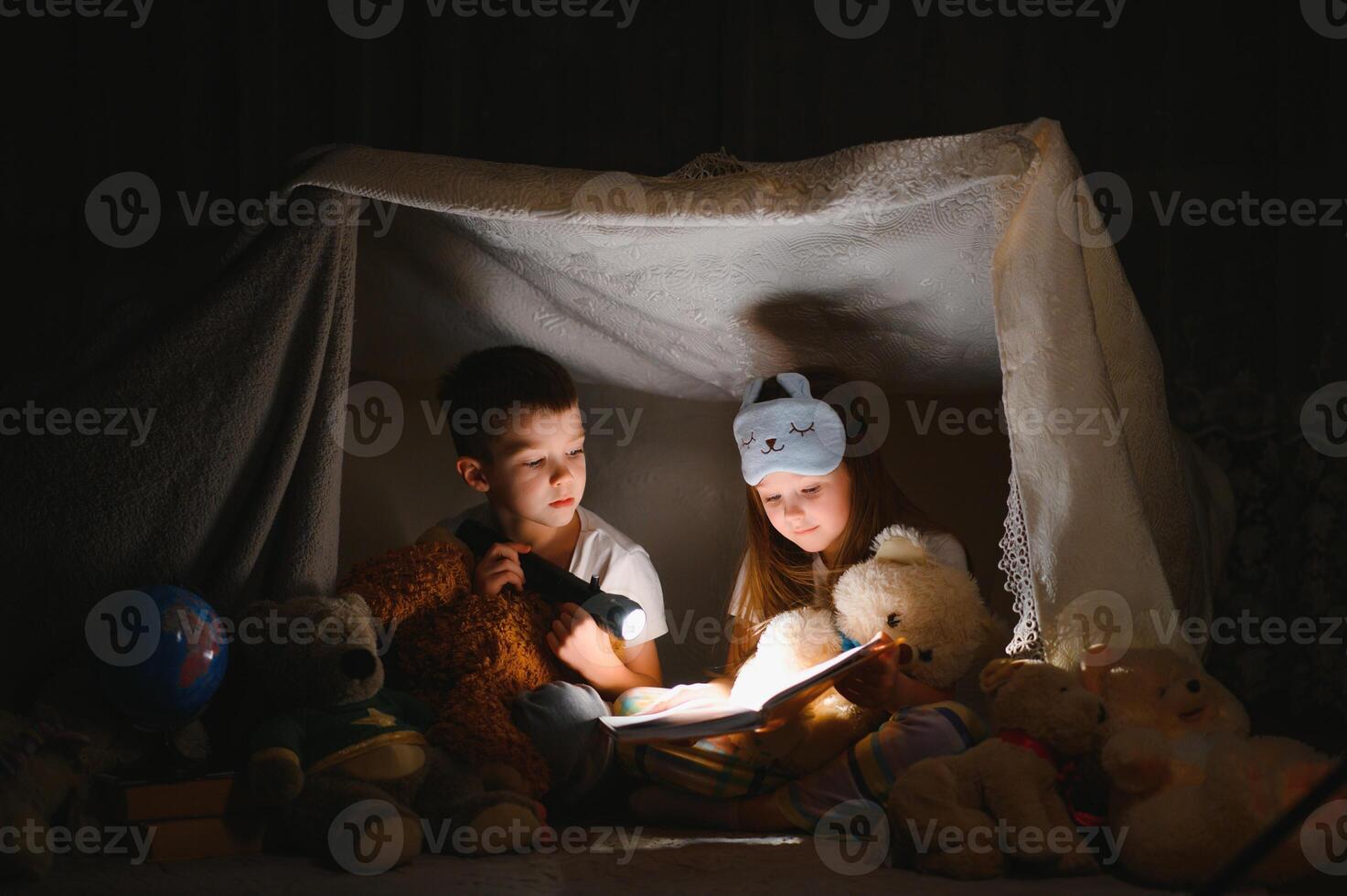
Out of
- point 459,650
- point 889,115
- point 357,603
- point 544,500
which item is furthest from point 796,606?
point 889,115

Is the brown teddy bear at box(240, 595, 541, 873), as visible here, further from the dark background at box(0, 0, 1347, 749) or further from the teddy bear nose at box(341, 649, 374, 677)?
the dark background at box(0, 0, 1347, 749)

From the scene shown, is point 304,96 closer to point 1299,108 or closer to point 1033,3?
point 1033,3

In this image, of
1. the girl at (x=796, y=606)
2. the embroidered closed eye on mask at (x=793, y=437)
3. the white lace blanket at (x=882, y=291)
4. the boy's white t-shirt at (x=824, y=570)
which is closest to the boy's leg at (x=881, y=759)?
the girl at (x=796, y=606)

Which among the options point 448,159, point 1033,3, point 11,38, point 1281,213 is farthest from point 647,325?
point 11,38

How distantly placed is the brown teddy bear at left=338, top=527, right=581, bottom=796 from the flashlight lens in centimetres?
11

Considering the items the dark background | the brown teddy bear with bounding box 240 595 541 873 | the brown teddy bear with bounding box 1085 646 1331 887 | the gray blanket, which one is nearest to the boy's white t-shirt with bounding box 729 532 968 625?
the brown teddy bear with bounding box 1085 646 1331 887

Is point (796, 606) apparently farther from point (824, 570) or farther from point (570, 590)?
point (570, 590)

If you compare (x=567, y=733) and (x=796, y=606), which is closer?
(x=567, y=733)

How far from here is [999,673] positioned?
1173 millimetres

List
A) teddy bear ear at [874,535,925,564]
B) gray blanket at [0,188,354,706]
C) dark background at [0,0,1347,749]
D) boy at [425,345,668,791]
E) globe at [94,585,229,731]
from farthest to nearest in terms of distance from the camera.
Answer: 1. dark background at [0,0,1347,749]
2. boy at [425,345,668,791]
3. teddy bear ear at [874,535,925,564]
4. gray blanket at [0,188,354,706]
5. globe at [94,585,229,731]

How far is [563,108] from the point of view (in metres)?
2.25

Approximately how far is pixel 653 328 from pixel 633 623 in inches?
19.4

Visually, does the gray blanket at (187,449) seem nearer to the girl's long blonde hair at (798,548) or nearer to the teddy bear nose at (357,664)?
the teddy bear nose at (357,664)

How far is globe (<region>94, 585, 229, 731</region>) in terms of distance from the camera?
1133 millimetres
